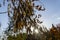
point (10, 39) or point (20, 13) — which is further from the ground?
point (20, 13)

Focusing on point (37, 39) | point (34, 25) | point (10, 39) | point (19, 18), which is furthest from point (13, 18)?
point (37, 39)

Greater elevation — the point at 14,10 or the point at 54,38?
the point at 14,10

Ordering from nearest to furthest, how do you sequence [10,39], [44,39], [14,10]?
1. [14,10]
2. [10,39]
3. [44,39]

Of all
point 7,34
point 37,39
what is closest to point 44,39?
point 37,39

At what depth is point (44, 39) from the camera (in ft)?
176

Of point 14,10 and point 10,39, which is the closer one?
point 14,10

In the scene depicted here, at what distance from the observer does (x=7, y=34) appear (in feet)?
161

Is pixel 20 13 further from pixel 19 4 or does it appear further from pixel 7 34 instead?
pixel 7 34

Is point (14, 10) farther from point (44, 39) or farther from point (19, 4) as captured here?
point (44, 39)

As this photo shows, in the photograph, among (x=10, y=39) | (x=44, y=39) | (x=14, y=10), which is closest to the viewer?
(x=14, y=10)

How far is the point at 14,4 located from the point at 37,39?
48188 mm

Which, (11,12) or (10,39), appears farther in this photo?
(10,39)

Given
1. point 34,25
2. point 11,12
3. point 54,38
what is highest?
point 11,12

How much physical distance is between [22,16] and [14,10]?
278 millimetres
